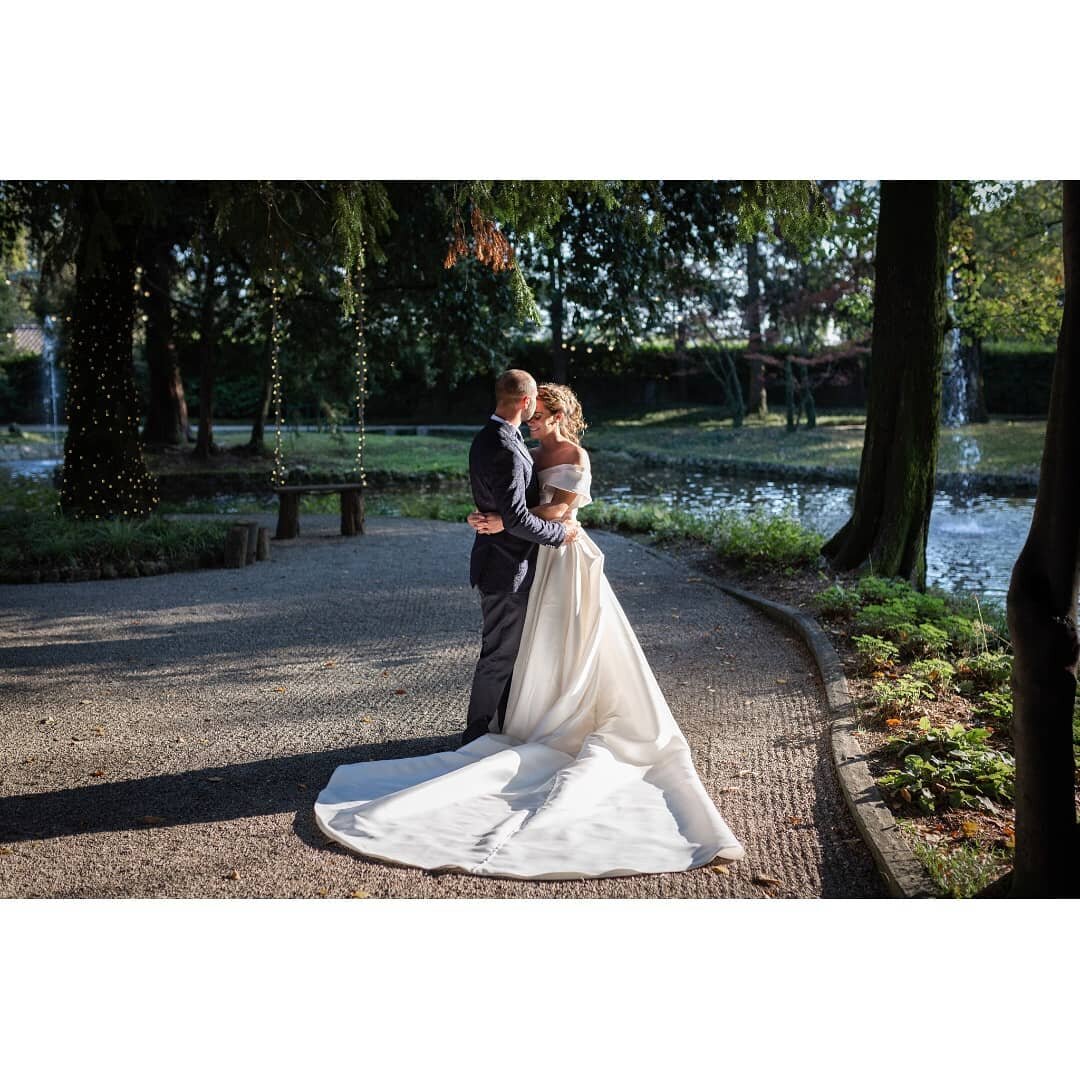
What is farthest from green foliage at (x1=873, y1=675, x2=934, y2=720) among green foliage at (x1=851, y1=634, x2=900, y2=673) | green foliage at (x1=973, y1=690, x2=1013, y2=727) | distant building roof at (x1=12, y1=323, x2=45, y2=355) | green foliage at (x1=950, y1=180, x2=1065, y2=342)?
distant building roof at (x1=12, y1=323, x2=45, y2=355)

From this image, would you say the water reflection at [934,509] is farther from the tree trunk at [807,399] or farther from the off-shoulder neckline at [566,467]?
the off-shoulder neckline at [566,467]

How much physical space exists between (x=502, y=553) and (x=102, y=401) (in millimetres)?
7993

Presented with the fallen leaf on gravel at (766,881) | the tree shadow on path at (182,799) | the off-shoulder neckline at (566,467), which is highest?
the off-shoulder neckline at (566,467)

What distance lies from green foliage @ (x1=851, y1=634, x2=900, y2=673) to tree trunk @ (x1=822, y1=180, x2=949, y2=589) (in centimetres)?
222

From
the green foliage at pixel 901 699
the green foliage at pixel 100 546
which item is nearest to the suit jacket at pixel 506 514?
the green foliage at pixel 901 699

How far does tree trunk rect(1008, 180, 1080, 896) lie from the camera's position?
9.87 ft

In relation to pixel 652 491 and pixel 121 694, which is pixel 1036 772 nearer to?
pixel 121 694

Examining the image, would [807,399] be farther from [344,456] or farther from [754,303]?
[344,456]

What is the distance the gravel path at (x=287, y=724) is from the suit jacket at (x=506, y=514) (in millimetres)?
856

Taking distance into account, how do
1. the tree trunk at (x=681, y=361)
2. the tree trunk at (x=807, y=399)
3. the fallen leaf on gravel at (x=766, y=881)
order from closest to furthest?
the fallen leaf on gravel at (x=766, y=881) → the tree trunk at (x=807, y=399) → the tree trunk at (x=681, y=361)

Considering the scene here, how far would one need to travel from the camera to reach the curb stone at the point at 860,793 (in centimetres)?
337

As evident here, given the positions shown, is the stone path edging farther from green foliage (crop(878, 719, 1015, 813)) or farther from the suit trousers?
the suit trousers

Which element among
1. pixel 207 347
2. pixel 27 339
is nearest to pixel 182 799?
pixel 207 347

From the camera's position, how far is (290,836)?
385cm
